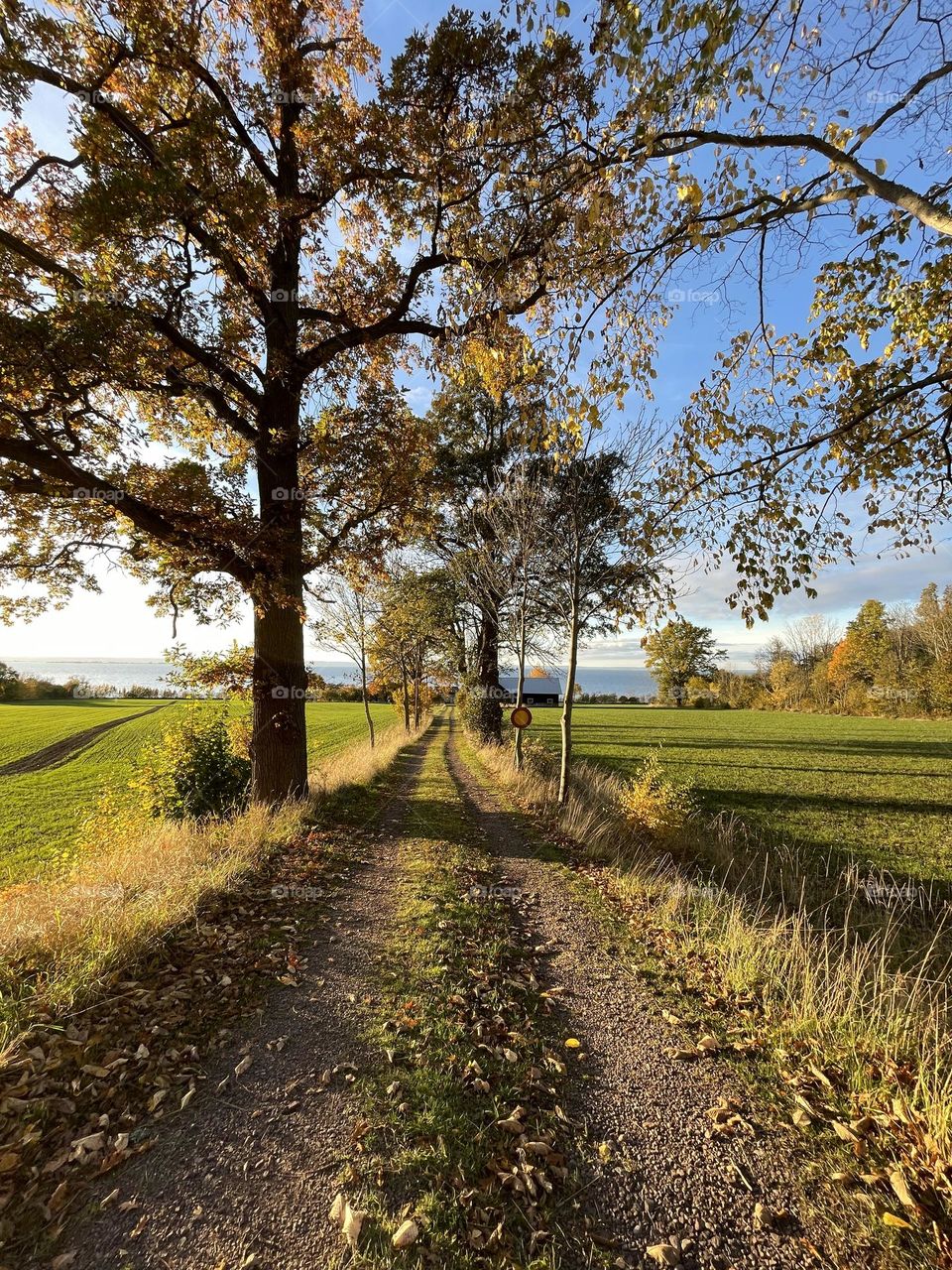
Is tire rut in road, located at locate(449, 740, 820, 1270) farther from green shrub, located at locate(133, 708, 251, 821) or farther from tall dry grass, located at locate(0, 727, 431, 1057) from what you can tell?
green shrub, located at locate(133, 708, 251, 821)

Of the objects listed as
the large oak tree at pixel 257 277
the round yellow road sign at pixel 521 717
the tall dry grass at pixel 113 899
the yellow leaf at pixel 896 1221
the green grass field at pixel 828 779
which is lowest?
the green grass field at pixel 828 779

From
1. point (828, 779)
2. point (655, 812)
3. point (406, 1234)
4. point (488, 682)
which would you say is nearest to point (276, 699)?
point (655, 812)

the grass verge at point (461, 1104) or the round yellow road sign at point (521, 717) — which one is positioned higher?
the round yellow road sign at point (521, 717)

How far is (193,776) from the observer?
27.1 feet

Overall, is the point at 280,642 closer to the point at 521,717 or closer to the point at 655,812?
the point at 521,717

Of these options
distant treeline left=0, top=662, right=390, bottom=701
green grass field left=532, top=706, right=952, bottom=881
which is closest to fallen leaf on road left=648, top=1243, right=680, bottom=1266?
green grass field left=532, top=706, right=952, bottom=881

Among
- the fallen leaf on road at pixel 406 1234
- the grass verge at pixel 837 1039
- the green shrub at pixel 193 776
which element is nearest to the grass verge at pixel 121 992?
the fallen leaf on road at pixel 406 1234

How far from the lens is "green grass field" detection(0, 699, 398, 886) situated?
10414mm

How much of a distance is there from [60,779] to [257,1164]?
74.7 ft

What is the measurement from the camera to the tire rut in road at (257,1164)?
6.66 feet

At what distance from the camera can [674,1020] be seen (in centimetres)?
367

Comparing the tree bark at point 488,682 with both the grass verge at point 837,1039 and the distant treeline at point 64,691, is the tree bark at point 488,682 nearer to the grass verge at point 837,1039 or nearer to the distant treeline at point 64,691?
the grass verge at point 837,1039

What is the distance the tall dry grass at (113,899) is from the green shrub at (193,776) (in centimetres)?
44

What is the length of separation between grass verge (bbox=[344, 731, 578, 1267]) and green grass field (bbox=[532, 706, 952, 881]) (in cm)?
841
